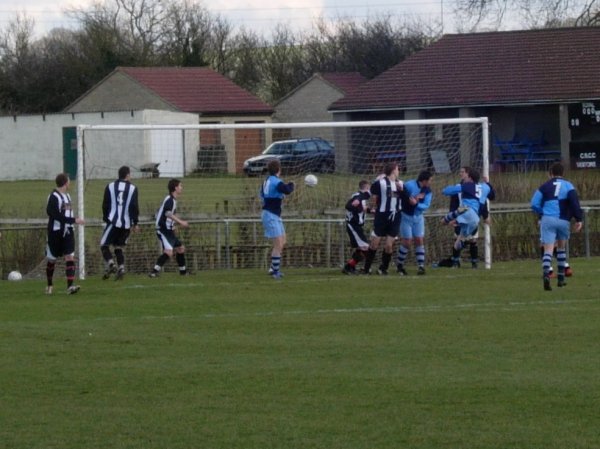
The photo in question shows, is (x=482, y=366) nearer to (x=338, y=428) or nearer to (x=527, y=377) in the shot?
(x=527, y=377)

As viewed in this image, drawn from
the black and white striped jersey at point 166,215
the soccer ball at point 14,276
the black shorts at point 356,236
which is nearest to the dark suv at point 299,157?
the black shorts at point 356,236

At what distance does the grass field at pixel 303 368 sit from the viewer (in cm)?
904

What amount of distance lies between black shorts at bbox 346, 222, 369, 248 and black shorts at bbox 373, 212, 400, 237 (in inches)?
25.9

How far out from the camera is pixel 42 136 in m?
57.6

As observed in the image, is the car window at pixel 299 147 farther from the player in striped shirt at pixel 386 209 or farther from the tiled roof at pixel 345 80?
the tiled roof at pixel 345 80

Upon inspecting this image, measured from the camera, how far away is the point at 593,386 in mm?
10508

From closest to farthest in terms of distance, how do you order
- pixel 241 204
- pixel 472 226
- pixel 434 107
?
1. pixel 472 226
2. pixel 241 204
3. pixel 434 107

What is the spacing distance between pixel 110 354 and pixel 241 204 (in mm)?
13639

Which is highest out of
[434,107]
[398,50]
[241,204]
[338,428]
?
[398,50]

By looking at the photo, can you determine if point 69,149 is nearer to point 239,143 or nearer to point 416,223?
point 239,143

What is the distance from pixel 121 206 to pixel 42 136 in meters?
37.4

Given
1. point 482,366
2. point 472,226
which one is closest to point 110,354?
point 482,366

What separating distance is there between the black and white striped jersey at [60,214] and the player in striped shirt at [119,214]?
2479 mm

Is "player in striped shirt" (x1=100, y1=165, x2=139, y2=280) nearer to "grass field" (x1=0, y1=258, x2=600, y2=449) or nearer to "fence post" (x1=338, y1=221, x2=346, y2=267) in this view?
"grass field" (x1=0, y1=258, x2=600, y2=449)
